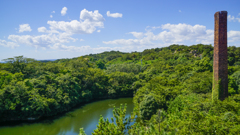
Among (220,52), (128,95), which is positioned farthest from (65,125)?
(220,52)

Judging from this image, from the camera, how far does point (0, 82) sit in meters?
19.2

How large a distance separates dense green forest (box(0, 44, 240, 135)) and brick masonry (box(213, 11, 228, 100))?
3.37 ft

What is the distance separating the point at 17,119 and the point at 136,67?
28902 mm

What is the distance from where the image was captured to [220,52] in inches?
392

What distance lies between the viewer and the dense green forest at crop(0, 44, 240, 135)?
23.4ft

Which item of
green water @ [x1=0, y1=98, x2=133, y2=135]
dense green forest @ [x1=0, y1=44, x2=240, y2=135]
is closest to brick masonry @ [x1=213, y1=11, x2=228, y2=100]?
dense green forest @ [x1=0, y1=44, x2=240, y2=135]

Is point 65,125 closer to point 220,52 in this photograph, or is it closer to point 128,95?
point 128,95

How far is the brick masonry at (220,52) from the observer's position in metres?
9.84

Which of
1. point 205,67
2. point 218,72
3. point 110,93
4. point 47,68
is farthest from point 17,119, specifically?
point 205,67

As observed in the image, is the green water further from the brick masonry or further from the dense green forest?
the brick masonry

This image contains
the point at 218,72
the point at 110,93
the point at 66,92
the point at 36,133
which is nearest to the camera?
the point at 218,72

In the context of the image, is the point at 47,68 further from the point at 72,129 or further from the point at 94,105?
the point at 72,129

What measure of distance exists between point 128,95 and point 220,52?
2509 centimetres

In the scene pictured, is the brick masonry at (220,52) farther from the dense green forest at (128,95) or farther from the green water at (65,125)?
the green water at (65,125)
